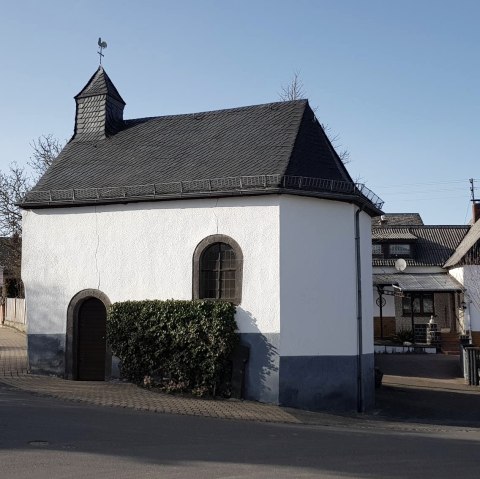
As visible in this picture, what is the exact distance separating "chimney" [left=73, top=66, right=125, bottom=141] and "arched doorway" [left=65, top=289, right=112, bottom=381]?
598 cm

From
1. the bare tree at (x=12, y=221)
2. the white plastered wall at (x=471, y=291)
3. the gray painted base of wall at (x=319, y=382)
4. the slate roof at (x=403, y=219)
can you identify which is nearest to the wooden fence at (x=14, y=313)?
the bare tree at (x=12, y=221)

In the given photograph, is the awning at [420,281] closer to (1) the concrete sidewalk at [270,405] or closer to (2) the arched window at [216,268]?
(1) the concrete sidewalk at [270,405]

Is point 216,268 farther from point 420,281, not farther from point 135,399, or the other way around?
point 420,281

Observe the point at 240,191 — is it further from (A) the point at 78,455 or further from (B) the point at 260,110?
(A) the point at 78,455

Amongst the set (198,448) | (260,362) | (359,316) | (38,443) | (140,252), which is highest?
(140,252)

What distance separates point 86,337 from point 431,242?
27.7m

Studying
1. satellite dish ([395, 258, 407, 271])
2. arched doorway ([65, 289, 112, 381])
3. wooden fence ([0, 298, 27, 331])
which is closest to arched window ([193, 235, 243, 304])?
arched doorway ([65, 289, 112, 381])

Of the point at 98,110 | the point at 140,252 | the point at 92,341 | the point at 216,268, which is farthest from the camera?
the point at 98,110

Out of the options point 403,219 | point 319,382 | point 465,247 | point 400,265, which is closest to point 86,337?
point 319,382

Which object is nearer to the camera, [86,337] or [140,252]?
[140,252]

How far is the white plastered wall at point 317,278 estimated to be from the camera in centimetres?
1452

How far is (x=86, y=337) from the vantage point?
16.5 metres

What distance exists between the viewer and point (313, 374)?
47.8 ft

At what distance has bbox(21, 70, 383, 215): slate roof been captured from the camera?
15234 millimetres
